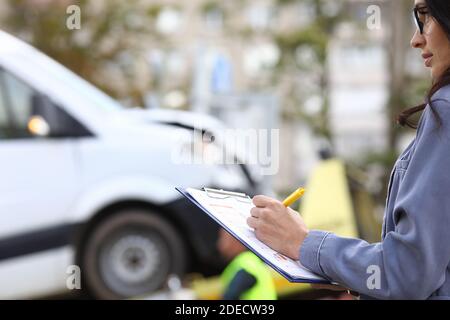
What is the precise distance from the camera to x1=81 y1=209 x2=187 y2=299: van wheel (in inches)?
235

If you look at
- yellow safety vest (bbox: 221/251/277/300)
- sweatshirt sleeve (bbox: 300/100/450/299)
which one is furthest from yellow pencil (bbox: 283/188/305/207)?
yellow safety vest (bbox: 221/251/277/300)

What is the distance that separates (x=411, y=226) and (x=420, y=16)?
377 millimetres

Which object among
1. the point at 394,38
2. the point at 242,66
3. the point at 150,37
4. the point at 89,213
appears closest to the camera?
the point at 89,213

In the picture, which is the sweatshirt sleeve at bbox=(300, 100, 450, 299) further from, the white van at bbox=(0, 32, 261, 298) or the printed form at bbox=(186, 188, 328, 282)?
the white van at bbox=(0, 32, 261, 298)

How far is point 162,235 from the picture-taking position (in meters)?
6.03

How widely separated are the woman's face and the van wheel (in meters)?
4.74

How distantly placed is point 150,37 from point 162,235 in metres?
11.7

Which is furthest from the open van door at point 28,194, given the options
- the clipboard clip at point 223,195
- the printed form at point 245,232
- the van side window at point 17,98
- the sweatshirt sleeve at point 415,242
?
the sweatshirt sleeve at point 415,242

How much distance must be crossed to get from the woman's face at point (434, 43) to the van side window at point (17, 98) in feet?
15.5

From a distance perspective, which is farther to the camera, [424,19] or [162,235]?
[162,235]

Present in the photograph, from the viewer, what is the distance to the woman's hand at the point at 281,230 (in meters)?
1.39

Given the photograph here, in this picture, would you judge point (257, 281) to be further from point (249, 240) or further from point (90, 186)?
point (90, 186)

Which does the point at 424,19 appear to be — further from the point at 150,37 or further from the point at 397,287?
the point at 150,37
